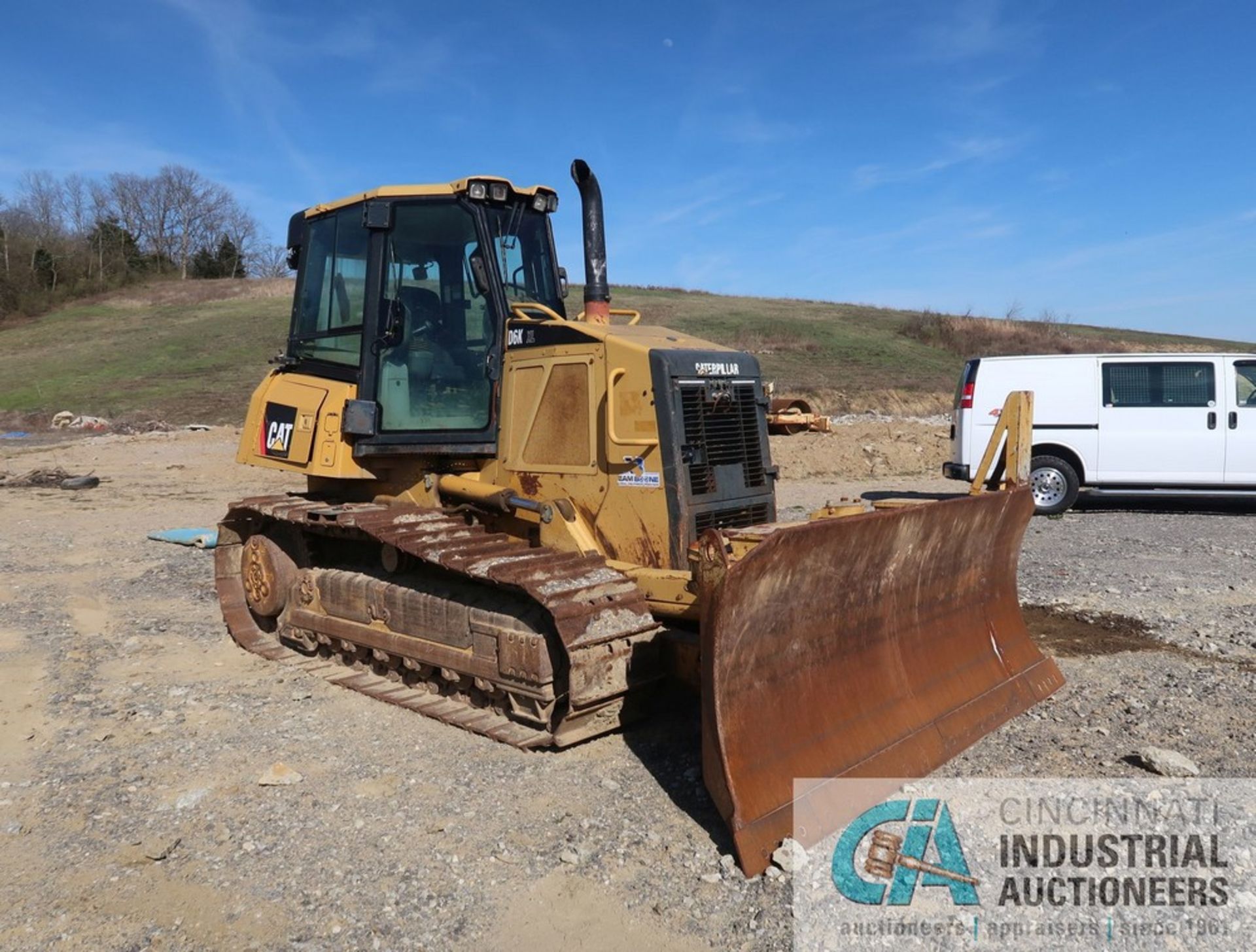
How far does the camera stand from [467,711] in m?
5.31

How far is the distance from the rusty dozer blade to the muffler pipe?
2.21 metres

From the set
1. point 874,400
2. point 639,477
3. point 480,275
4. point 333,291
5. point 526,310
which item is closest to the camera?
point 639,477

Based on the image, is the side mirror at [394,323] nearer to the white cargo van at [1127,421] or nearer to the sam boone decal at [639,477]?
the sam boone decal at [639,477]

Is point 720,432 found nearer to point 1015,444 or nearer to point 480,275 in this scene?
point 480,275

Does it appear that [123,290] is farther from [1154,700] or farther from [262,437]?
[1154,700]

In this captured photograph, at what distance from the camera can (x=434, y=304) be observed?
624cm

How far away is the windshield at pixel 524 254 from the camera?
6152 mm

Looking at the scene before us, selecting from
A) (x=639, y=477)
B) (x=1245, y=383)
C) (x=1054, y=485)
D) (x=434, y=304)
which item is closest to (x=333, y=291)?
(x=434, y=304)

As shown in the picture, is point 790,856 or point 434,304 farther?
point 434,304

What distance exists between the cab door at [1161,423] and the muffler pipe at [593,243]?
9.09m

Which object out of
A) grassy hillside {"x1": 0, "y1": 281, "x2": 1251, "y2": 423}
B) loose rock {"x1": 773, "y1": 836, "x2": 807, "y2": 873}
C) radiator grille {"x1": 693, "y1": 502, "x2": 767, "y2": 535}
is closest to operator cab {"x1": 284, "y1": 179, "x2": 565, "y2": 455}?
radiator grille {"x1": 693, "y1": 502, "x2": 767, "y2": 535}

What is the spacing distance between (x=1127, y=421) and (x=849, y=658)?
9.79m

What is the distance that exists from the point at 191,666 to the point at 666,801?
11.9 feet

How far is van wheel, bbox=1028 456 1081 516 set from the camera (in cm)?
1297
